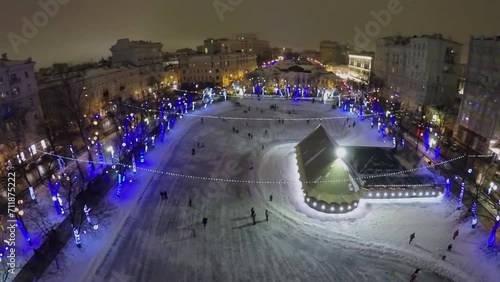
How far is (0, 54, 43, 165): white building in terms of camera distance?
3462 cm

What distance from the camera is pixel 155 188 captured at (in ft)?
89.9

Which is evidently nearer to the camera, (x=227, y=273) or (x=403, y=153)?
(x=227, y=273)

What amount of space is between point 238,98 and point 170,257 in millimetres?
49406

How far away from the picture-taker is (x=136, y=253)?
1914 centimetres

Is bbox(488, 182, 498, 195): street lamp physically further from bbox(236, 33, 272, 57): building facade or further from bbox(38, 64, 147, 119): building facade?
bbox(236, 33, 272, 57): building facade

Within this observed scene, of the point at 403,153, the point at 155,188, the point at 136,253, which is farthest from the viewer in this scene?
the point at 403,153

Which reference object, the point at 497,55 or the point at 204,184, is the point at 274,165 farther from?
the point at 497,55

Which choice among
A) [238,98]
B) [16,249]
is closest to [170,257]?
[16,249]

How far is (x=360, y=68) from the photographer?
85625 mm

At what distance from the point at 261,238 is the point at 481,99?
31.3 meters

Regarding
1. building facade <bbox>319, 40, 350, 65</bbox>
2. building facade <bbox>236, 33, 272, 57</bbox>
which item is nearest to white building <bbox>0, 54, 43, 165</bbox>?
building facade <bbox>236, 33, 272, 57</bbox>

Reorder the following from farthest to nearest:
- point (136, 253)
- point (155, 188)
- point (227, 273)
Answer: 1. point (155, 188)
2. point (136, 253)
3. point (227, 273)

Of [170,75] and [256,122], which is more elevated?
[170,75]

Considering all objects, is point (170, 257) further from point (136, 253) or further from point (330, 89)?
point (330, 89)
